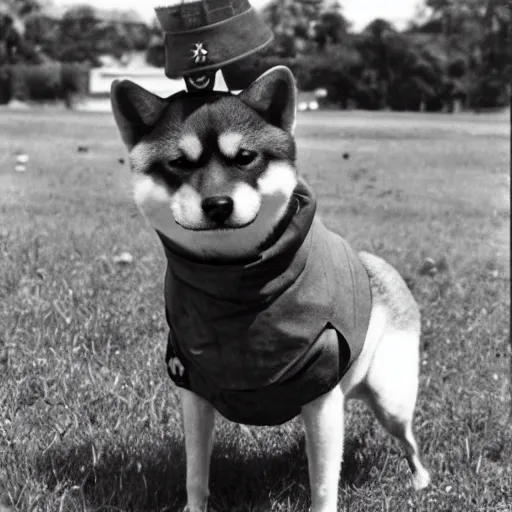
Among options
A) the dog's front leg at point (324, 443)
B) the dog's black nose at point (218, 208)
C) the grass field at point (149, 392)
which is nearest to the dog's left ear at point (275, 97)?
the dog's black nose at point (218, 208)

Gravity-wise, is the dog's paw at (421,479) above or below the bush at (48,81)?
above

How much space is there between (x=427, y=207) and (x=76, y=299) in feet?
23.6

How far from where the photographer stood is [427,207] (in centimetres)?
1125

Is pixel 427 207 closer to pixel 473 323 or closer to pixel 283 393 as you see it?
pixel 473 323

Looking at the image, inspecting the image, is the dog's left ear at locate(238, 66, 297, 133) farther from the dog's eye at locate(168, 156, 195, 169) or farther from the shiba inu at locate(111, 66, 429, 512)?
the dog's eye at locate(168, 156, 195, 169)

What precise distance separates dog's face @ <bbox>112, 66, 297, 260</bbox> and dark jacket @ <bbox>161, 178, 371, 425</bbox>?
9 centimetres

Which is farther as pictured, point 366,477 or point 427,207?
point 427,207

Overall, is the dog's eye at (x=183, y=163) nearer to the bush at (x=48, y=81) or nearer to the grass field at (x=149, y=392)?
the grass field at (x=149, y=392)

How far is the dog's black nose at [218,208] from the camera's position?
8.21 ft

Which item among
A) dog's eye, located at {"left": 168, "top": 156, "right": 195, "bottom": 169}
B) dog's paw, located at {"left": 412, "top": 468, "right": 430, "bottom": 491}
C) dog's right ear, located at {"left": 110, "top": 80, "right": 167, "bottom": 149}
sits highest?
dog's right ear, located at {"left": 110, "top": 80, "right": 167, "bottom": 149}

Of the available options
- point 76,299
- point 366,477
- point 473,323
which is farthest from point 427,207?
point 366,477

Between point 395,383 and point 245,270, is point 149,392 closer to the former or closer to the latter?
point 395,383

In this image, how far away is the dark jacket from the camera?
2.77 meters

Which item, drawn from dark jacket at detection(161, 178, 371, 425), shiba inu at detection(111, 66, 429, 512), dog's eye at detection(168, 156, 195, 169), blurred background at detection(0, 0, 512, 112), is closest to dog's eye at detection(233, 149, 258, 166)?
shiba inu at detection(111, 66, 429, 512)
